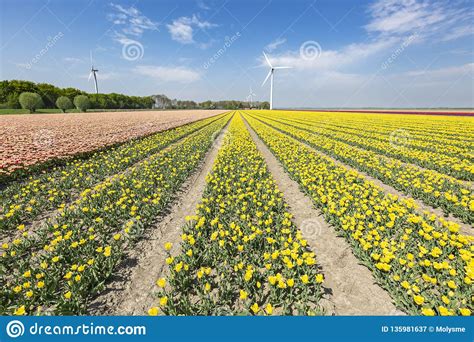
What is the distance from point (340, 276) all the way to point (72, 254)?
5668 millimetres

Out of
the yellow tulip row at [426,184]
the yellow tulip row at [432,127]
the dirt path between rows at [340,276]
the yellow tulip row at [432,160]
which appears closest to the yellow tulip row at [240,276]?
the dirt path between rows at [340,276]

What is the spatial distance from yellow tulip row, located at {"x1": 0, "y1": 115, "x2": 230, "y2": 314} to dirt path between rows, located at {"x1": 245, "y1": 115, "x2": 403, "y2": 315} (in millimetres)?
4254

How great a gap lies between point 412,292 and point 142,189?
8.01 meters

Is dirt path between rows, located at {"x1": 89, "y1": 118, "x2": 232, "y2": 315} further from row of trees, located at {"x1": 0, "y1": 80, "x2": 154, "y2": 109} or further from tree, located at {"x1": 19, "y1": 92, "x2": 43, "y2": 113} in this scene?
row of trees, located at {"x1": 0, "y1": 80, "x2": 154, "y2": 109}

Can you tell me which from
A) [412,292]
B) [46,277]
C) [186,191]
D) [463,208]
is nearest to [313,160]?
[463,208]

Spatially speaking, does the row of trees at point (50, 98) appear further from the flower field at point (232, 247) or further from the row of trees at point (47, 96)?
the flower field at point (232, 247)

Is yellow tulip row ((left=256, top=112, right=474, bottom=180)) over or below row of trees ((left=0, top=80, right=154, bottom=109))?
below

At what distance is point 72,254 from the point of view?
4633 millimetres

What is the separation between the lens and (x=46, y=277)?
390cm

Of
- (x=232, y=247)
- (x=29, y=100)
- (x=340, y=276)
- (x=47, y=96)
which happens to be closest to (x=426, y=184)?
(x=340, y=276)

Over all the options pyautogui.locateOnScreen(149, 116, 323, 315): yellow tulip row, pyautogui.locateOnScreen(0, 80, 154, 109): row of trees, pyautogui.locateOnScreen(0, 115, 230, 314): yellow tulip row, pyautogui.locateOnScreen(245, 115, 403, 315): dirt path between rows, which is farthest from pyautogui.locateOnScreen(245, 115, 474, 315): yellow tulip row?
pyautogui.locateOnScreen(0, 80, 154, 109): row of trees

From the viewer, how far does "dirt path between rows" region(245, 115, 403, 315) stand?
11.8 ft

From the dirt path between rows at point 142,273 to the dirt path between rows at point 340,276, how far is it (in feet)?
10.6

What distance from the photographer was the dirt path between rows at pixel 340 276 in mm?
3604
